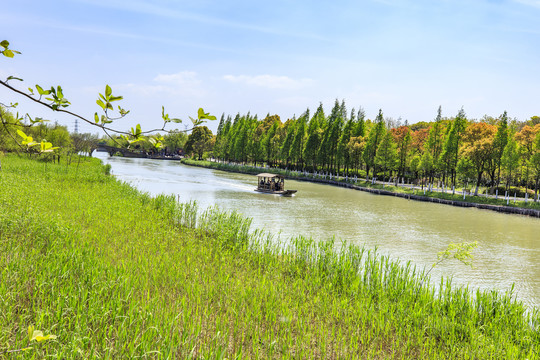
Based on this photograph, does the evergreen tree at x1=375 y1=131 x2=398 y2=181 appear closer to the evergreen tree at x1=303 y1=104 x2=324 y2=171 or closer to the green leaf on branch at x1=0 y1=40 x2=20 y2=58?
the evergreen tree at x1=303 y1=104 x2=324 y2=171

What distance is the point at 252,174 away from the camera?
217ft

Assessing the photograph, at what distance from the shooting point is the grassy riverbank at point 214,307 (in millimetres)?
4465

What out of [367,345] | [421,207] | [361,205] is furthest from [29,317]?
[421,207]

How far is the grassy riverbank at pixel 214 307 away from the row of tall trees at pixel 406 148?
107 ft

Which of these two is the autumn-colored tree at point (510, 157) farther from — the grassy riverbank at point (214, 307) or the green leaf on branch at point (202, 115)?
the green leaf on branch at point (202, 115)

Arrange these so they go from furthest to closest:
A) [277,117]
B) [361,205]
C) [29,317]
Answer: [277,117] < [361,205] < [29,317]

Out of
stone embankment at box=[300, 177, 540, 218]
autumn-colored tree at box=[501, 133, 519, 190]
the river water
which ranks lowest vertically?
the river water

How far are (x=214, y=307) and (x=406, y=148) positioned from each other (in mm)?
49982

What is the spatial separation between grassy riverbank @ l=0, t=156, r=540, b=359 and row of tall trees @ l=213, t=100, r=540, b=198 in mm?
32539

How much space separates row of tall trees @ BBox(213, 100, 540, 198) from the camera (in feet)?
118

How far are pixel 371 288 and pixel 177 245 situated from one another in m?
5.02

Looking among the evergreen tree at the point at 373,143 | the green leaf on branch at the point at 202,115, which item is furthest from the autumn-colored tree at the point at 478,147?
the green leaf on branch at the point at 202,115

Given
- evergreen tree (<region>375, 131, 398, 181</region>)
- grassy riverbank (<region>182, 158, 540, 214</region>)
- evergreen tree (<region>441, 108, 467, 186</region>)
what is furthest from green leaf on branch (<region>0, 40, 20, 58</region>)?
evergreen tree (<region>375, 131, 398, 181</region>)

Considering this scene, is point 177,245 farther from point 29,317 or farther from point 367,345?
point 367,345
